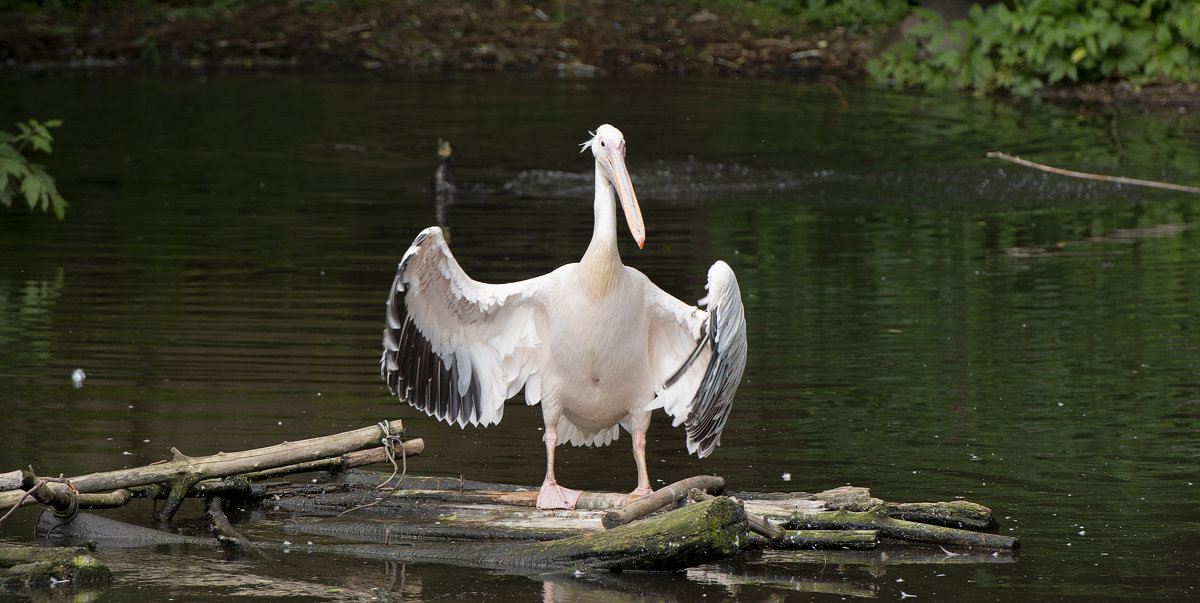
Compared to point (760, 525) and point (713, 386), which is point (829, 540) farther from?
point (713, 386)

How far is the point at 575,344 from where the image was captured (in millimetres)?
6336

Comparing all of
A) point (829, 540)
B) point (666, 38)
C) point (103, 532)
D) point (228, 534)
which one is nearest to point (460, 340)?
point (228, 534)

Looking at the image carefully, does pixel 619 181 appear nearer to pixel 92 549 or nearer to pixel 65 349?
pixel 92 549

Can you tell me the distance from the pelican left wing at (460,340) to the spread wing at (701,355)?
0.55 m

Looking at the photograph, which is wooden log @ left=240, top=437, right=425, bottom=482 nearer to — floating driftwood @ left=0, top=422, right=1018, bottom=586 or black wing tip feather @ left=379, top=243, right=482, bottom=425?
floating driftwood @ left=0, top=422, right=1018, bottom=586

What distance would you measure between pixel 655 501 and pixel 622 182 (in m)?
1.37

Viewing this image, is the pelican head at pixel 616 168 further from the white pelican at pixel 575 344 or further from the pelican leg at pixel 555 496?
the pelican leg at pixel 555 496

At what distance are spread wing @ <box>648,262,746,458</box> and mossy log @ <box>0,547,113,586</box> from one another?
8.04 ft

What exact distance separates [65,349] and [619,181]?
4705mm

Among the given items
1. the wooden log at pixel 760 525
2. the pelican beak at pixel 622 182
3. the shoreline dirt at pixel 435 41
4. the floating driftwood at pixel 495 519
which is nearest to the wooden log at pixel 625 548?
the floating driftwood at pixel 495 519

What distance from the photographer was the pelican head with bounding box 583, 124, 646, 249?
6109 mm

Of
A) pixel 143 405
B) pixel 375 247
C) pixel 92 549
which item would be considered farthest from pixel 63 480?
pixel 375 247

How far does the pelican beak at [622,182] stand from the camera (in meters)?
6.05

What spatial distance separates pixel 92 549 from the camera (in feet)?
18.9
